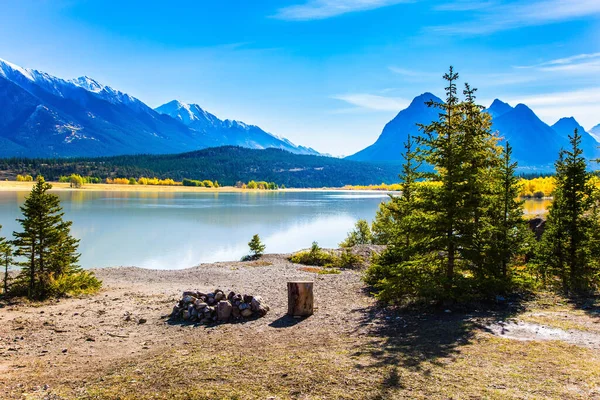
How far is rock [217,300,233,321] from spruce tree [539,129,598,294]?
1181 cm

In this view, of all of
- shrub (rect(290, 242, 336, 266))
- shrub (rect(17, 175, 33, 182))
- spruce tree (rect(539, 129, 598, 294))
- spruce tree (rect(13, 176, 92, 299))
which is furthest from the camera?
shrub (rect(17, 175, 33, 182))

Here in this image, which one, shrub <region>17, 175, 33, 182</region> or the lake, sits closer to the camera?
the lake

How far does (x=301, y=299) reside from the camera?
42.9 ft

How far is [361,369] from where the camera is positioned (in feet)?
25.6

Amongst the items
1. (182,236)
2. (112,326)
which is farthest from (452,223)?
(182,236)

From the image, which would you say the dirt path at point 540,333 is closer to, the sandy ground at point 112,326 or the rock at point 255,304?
the sandy ground at point 112,326

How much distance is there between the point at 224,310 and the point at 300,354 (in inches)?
181

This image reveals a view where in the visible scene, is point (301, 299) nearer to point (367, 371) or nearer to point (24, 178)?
point (367, 371)

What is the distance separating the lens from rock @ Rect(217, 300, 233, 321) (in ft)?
42.2

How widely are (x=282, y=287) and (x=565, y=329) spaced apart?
37.5ft

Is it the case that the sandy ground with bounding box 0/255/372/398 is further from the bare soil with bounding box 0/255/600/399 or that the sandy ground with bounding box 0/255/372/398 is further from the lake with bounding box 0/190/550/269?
the lake with bounding box 0/190/550/269

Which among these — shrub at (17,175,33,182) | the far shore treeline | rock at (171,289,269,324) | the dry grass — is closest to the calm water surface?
rock at (171,289,269,324)

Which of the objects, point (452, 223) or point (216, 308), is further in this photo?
point (216, 308)

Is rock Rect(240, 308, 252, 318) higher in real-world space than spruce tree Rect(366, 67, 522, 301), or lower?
lower
